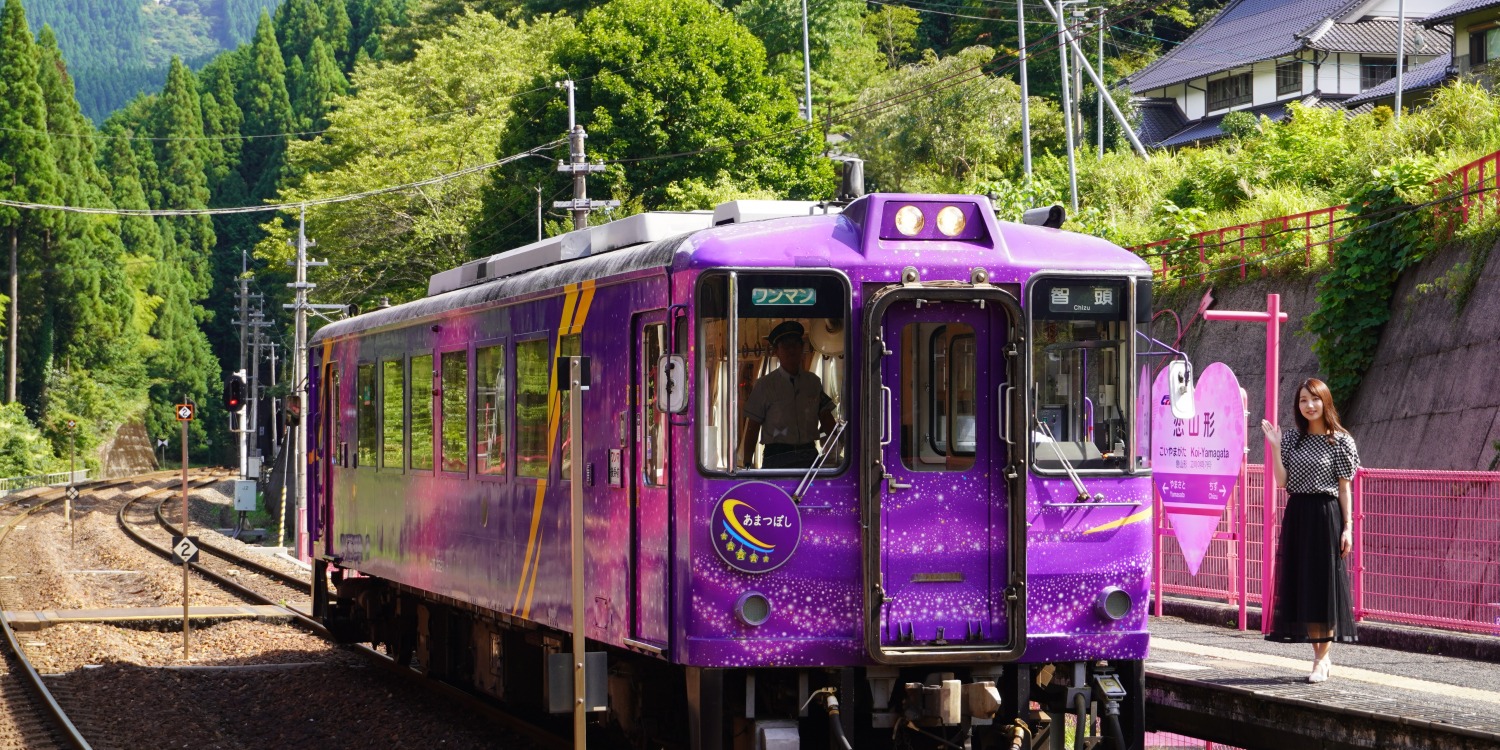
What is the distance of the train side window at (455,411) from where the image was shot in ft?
38.4

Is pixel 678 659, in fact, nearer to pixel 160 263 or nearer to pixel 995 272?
pixel 995 272

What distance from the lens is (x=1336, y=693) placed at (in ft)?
32.9

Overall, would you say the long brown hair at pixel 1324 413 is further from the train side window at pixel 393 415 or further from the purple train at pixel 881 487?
the train side window at pixel 393 415

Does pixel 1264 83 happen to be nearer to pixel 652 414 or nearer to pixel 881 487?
pixel 652 414

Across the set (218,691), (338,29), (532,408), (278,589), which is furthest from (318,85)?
(532,408)

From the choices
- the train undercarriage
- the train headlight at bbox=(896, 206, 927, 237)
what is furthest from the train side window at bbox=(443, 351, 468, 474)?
the train headlight at bbox=(896, 206, 927, 237)

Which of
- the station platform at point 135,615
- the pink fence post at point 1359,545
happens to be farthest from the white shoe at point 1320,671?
the station platform at point 135,615

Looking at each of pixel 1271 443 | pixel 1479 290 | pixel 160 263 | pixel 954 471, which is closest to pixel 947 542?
pixel 954 471

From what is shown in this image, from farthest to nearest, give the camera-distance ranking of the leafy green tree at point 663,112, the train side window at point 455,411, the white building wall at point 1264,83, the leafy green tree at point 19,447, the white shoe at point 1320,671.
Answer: the leafy green tree at point 19,447 < the white building wall at point 1264,83 < the leafy green tree at point 663,112 < the train side window at point 455,411 < the white shoe at point 1320,671

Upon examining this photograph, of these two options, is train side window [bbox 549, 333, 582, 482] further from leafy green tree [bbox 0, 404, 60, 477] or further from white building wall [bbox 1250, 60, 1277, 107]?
leafy green tree [bbox 0, 404, 60, 477]

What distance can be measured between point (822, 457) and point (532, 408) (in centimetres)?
268

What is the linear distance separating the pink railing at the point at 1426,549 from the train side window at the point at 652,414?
22.2 ft

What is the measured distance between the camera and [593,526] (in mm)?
9430

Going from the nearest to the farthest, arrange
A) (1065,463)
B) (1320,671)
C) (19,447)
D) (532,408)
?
(1065,463) → (532,408) → (1320,671) → (19,447)
